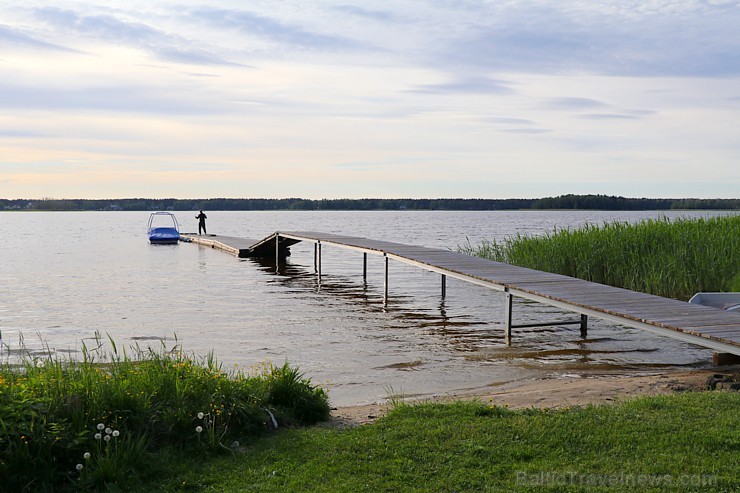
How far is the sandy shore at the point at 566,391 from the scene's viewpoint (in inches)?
253

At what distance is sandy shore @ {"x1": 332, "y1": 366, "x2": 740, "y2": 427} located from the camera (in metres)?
6.42

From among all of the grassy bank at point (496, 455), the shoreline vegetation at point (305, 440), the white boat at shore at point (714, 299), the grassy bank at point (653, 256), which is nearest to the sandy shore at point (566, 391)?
the shoreline vegetation at point (305, 440)

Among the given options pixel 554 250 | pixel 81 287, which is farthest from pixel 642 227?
pixel 81 287

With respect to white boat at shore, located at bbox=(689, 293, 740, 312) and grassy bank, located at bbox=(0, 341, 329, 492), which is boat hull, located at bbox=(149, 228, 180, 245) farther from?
grassy bank, located at bbox=(0, 341, 329, 492)

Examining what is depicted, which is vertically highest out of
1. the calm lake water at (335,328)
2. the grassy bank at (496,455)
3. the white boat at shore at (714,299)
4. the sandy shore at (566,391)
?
the white boat at shore at (714,299)

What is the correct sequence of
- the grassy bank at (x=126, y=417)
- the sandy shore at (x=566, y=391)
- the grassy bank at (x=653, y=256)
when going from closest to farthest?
1. the grassy bank at (x=126, y=417)
2. the sandy shore at (x=566, y=391)
3. the grassy bank at (x=653, y=256)

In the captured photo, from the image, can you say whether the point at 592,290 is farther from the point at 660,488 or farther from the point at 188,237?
the point at 188,237

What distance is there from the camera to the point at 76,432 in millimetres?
4574

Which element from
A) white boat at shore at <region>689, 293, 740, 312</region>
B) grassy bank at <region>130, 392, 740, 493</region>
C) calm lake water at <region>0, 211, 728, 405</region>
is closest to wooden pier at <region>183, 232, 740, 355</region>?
calm lake water at <region>0, 211, 728, 405</region>

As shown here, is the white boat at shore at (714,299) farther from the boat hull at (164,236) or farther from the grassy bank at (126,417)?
the boat hull at (164,236)

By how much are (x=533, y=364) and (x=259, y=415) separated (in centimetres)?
538

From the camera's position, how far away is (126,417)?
4.84 meters

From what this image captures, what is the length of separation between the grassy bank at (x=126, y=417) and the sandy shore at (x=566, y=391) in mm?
657

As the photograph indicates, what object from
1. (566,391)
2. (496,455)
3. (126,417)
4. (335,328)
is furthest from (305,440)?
(335,328)
